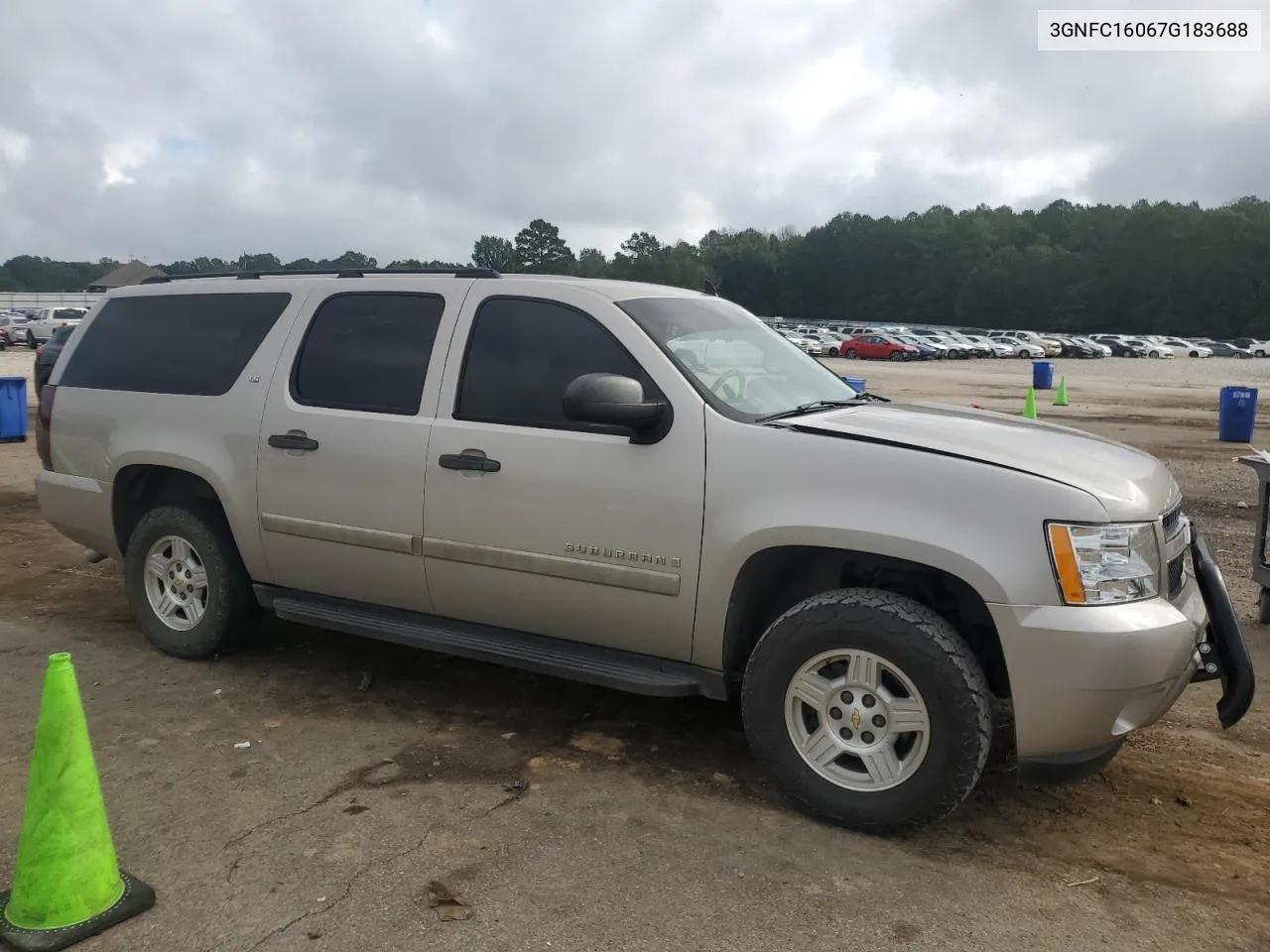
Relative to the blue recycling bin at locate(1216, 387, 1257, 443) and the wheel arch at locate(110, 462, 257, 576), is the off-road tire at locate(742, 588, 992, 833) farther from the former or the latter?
the blue recycling bin at locate(1216, 387, 1257, 443)

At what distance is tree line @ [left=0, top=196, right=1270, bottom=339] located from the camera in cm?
9375

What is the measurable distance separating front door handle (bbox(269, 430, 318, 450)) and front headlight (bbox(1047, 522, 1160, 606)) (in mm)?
3042

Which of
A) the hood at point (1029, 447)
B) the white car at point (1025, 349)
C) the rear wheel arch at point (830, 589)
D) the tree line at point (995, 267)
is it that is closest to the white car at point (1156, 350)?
the white car at point (1025, 349)

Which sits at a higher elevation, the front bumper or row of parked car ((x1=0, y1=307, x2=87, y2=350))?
row of parked car ((x1=0, y1=307, x2=87, y2=350))

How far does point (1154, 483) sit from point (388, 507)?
2925mm

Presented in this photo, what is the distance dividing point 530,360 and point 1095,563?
2.22 metres

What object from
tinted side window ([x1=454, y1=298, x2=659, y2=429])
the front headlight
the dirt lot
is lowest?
the dirt lot

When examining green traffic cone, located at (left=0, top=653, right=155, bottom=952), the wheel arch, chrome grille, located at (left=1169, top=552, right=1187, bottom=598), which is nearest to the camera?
green traffic cone, located at (left=0, top=653, right=155, bottom=952)

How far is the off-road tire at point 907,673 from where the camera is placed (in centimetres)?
336

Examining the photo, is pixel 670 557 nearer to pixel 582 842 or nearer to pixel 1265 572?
pixel 582 842

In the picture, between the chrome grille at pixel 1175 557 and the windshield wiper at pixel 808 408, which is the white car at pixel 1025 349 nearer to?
the windshield wiper at pixel 808 408

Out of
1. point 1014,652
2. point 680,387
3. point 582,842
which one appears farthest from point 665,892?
point 680,387

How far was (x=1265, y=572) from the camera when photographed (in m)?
5.88

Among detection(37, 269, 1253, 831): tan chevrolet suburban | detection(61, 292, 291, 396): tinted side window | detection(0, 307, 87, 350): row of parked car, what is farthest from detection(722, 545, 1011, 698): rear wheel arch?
detection(0, 307, 87, 350): row of parked car
